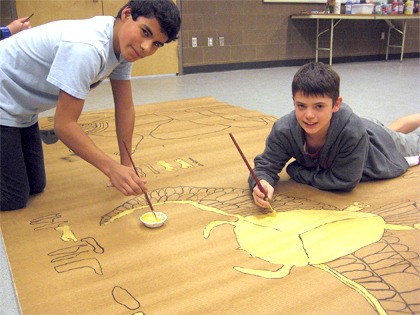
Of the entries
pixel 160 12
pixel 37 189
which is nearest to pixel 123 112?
pixel 37 189

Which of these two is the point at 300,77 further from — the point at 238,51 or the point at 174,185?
the point at 238,51

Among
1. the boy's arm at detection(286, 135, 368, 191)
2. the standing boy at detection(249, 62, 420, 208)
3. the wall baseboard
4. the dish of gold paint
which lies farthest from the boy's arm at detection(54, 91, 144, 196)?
the wall baseboard

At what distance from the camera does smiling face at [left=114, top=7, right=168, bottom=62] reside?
1.21m

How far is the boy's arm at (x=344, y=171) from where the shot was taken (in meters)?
1.41

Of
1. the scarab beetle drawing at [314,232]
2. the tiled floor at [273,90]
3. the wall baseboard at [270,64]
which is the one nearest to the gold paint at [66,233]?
the scarab beetle drawing at [314,232]

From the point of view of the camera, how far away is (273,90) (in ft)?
12.5

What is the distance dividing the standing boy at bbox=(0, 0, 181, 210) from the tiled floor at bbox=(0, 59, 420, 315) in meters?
1.59

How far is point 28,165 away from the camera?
1.53 m

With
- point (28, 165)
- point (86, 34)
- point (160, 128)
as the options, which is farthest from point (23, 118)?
point (160, 128)

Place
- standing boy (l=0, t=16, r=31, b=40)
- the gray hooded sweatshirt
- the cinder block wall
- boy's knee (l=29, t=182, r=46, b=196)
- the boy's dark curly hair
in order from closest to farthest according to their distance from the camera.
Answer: the boy's dark curly hair < the gray hooded sweatshirt < boy's knee (l=29, t=182, r=46, b=196) < standing boy (l=0, t=16, r=31, b=40) < the cinder block wall

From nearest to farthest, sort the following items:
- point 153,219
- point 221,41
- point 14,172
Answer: point 153,219
point 14,172
point 221,41

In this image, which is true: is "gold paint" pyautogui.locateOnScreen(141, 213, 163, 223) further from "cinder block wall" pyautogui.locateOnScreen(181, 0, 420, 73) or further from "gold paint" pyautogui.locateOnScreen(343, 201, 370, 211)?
"cinder block wall" pyautogui.locateOnScreen(181, 0, 420, 73)

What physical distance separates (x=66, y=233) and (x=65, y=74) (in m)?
0.48

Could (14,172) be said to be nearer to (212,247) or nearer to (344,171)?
(212,247)
